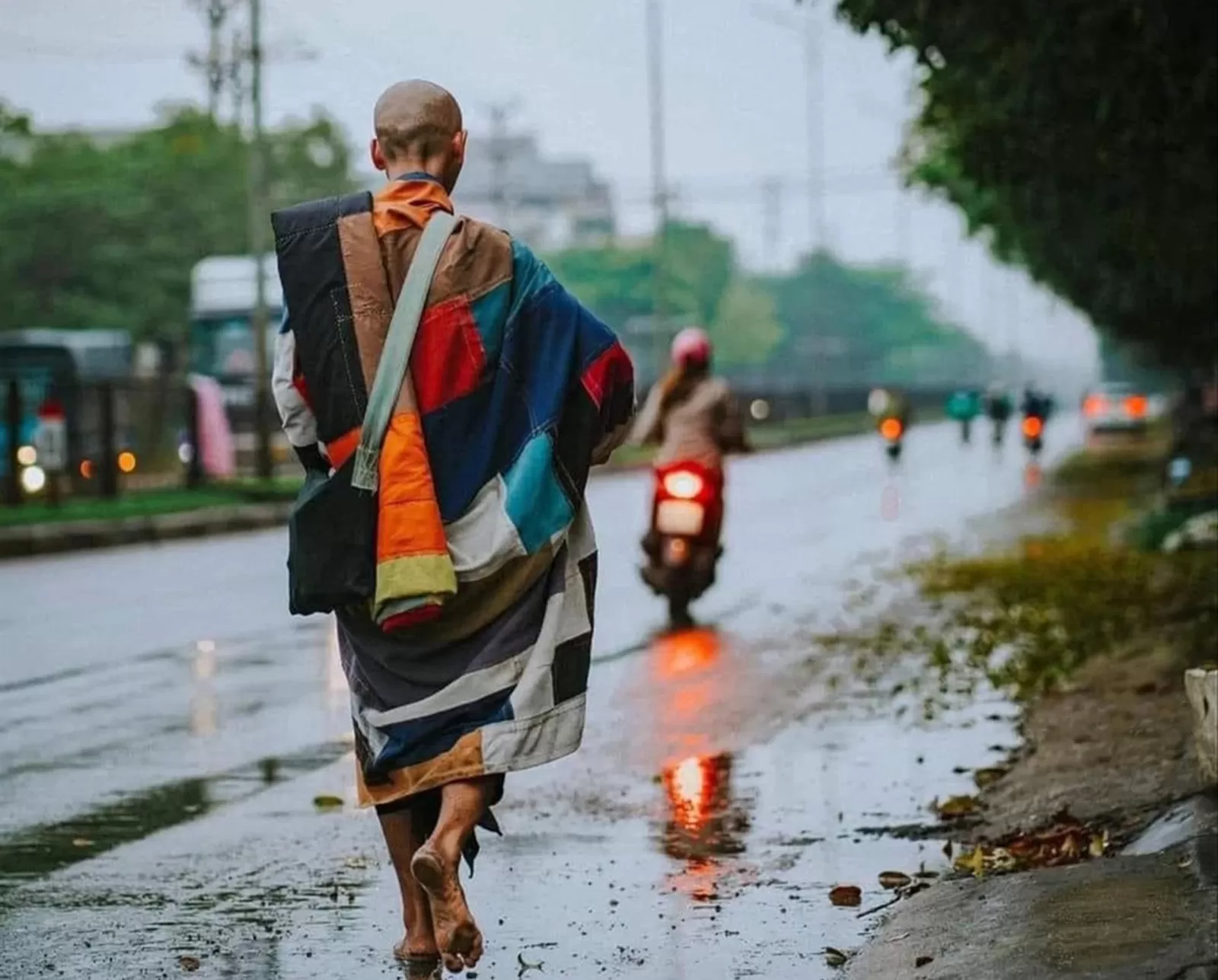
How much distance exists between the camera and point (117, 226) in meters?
72.2

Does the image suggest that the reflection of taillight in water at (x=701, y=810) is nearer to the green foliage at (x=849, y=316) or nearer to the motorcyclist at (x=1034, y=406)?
the motorcyclist at (x=1034, y=406)

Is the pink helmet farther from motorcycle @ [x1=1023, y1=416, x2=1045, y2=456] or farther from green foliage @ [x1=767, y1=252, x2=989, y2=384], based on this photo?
green foliage @ [x1=767, y1=252, x2=989, y2=384]

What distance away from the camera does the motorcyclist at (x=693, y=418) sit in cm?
1566

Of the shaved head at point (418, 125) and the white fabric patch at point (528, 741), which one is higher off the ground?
the shaved head at point (418, 125)

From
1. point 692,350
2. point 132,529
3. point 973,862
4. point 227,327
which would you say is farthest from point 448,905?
point 227,327

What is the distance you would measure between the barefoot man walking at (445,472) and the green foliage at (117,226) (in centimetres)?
6512

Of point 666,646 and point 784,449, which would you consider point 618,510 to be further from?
point 784,449

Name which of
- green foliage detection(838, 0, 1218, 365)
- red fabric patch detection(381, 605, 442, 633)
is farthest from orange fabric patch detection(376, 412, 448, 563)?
green foliage detection(838, 0, 1218, 365)

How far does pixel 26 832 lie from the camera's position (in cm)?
810

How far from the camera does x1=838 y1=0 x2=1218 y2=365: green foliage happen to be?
11.2m

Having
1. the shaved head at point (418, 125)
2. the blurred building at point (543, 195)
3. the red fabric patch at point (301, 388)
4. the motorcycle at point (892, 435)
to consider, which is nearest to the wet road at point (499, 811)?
the red fabric patch at point (301, 388)

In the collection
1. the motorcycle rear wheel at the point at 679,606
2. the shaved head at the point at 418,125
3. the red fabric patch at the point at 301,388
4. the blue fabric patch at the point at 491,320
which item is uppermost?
the shaved head at the point at 418,125

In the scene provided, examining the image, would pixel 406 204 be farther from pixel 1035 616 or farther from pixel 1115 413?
pixel 1115 413

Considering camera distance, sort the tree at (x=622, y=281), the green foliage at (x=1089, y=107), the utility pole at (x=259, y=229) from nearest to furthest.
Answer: the green foliage at (x=1089, y=107) < the utility pole at (x=259, y=229) < the tree at (x=622, y=281)
